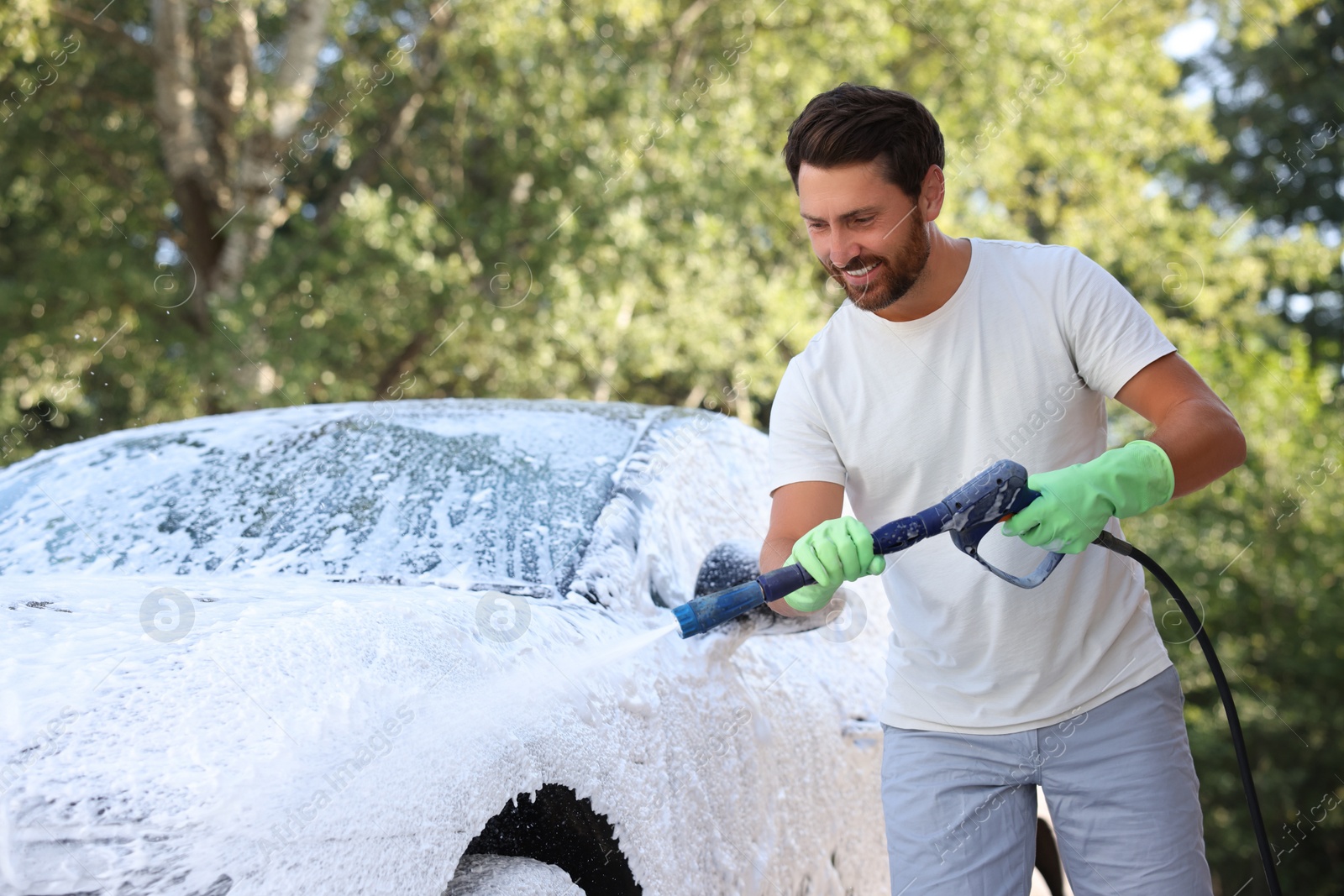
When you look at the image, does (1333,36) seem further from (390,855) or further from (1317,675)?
(390,855)

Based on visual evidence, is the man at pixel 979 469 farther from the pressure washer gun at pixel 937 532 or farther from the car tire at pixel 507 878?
the car tire at pixel 507 878

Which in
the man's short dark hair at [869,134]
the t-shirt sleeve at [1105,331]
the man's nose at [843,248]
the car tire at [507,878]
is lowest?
the car tire at [507,878]

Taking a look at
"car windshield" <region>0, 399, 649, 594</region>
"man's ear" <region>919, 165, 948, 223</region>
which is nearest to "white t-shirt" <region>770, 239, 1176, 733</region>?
"man's ear" <region>919, 165, 948, 223</region>

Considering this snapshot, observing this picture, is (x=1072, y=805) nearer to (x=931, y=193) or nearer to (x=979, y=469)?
(x=979, y=469)

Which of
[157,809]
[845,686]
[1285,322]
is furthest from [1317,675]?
[1285,322]

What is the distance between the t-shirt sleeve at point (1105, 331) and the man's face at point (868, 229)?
0.25 m

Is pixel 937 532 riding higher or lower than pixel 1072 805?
higher

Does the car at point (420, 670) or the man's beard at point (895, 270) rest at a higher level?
the man's beard at point (895, 270)

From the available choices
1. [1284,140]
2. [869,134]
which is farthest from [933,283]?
[1284,140]

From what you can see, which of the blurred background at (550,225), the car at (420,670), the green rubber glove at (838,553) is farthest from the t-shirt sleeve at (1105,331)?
the blurred background at (550,225)

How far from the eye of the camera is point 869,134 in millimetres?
1888

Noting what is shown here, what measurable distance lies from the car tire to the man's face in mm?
1001

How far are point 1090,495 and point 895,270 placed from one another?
0.47 meters

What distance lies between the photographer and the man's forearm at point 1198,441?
1.77 m
